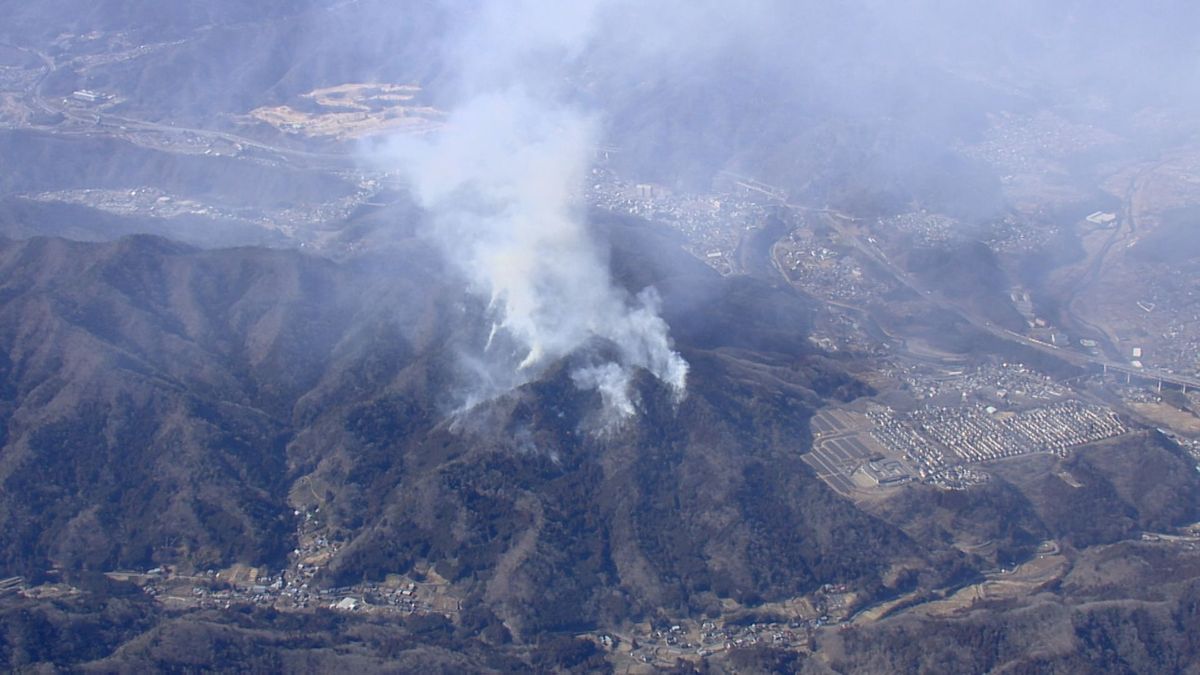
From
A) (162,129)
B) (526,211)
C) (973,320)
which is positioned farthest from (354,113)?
(973,320)

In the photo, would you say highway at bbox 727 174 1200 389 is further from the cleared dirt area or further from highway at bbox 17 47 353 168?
highway at bbox 17 47 353 168

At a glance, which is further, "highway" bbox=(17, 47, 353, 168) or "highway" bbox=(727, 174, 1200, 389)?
"highway" bbox=(17, 47, 353, 168)

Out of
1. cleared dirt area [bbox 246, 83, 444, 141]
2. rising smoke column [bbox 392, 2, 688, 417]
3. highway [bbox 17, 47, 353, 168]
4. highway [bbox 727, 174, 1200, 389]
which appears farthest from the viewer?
cleared dirt area [bbox 246, 83, 444, 141]

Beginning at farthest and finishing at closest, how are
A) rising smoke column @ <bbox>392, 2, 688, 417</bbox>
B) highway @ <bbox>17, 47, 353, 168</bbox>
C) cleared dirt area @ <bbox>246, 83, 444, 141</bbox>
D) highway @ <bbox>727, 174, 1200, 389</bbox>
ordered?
cleared dirt area @ <bbox>246, 83, 444, 141</bbox>
highway @ <bbox>17, 47, 353, 168</bbox>
highway @ <bbox>727, 174, 1200, 389</bbox>
rising smoke column @ <bbox>392, 2, 688, 417</bbox>

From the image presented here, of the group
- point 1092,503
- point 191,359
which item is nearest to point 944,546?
point 1092,503

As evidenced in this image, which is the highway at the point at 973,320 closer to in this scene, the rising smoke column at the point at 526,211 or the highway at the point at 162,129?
the rising smoke column at the point at 526,211

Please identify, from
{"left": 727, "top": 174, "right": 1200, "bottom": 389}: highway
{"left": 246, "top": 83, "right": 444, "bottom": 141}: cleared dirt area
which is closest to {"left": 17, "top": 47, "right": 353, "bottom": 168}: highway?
{"left": 246, "top": 83, "right": 444, "bottom": 141}: cleared dirt area

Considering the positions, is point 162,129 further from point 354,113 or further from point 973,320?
point 973,320

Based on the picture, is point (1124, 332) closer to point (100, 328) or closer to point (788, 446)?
point (788, 446)

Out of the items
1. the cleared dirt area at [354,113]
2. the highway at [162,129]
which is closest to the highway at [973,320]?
the cleared dirt area at [354,113]
